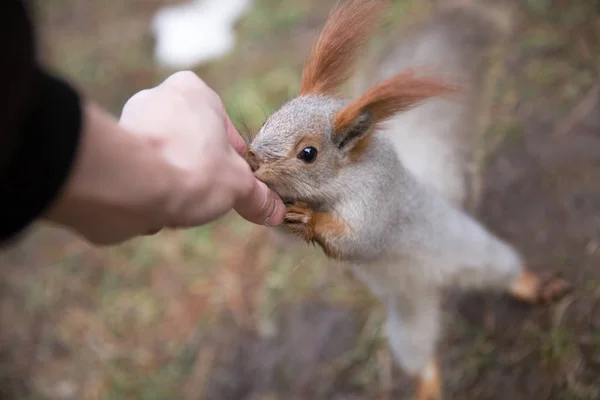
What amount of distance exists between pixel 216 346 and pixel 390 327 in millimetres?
907

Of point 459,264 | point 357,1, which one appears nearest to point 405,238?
point 459,264

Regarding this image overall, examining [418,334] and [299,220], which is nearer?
[299,220]

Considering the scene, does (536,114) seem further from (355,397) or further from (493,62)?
(355,397)

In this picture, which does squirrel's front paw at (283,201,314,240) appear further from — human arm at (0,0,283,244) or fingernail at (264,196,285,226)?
human arm at (0,0,283,244)

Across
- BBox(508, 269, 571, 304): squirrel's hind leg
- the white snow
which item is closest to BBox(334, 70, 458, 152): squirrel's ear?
BBox(508, 269, 571, 304): squirrel's hind leg

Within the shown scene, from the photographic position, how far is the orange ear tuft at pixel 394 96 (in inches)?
46.8

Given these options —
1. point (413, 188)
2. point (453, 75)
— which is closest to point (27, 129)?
point (413, 188)

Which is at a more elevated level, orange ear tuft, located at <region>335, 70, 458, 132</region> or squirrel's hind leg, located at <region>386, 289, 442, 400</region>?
orange ear tuft, located at <region>335, 70, 458, 132</region>

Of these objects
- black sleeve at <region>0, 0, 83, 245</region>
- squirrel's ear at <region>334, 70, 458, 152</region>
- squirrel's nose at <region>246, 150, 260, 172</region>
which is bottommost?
squirrel's nose at <region>246, 150, 260, 172</region>

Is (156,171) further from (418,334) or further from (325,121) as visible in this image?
(418,334)

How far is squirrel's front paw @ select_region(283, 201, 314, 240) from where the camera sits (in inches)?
54.1

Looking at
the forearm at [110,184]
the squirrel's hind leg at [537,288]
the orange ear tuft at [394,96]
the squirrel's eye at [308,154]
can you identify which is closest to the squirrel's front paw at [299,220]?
the squirrel's eye at [308,154]

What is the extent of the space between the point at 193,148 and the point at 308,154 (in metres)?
0.49

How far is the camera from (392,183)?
4.99ft
